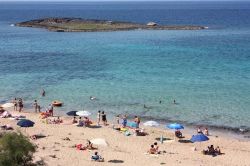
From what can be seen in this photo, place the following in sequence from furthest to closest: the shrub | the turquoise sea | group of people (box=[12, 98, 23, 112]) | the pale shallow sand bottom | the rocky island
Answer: the rocky island < the turquoise sea < group of people (box=[12, 98, 23, 112]) < the pale shallow sand bottom < the shrub

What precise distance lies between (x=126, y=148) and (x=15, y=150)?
12.4 m

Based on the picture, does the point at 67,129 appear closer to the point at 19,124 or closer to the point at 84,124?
the point at 84,124

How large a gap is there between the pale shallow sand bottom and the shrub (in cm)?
638

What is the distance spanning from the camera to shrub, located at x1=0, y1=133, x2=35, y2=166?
18.0 metres

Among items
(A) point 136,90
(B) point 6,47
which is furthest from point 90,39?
(A) point 136,90

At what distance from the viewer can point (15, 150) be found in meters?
18.4

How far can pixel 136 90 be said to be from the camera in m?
46.9

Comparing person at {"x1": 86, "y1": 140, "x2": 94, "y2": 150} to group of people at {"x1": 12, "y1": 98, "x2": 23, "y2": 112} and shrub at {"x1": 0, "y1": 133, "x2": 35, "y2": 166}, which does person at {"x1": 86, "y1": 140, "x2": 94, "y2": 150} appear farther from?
group of people at {"x1": 12, "y1": 98, "x2": 23, "y2": 112}

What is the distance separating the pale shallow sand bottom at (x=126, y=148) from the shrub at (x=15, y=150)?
20.9 feet

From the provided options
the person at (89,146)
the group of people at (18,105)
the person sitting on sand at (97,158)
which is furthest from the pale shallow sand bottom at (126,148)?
the group of people at (18,105)

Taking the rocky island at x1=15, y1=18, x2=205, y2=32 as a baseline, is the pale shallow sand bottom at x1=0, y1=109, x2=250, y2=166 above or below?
below

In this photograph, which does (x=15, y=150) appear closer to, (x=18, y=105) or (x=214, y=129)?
(x=214, y=129)

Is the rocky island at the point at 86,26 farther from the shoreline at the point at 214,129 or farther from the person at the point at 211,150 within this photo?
the person at the point at 211,150

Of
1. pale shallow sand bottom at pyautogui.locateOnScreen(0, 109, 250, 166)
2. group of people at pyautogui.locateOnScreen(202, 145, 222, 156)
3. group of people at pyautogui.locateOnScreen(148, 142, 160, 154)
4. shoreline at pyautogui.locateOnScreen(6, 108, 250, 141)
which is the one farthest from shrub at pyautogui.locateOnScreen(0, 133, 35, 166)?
shoreline at pyautogui.locateOnScreen(6, 108, 250, 141)
